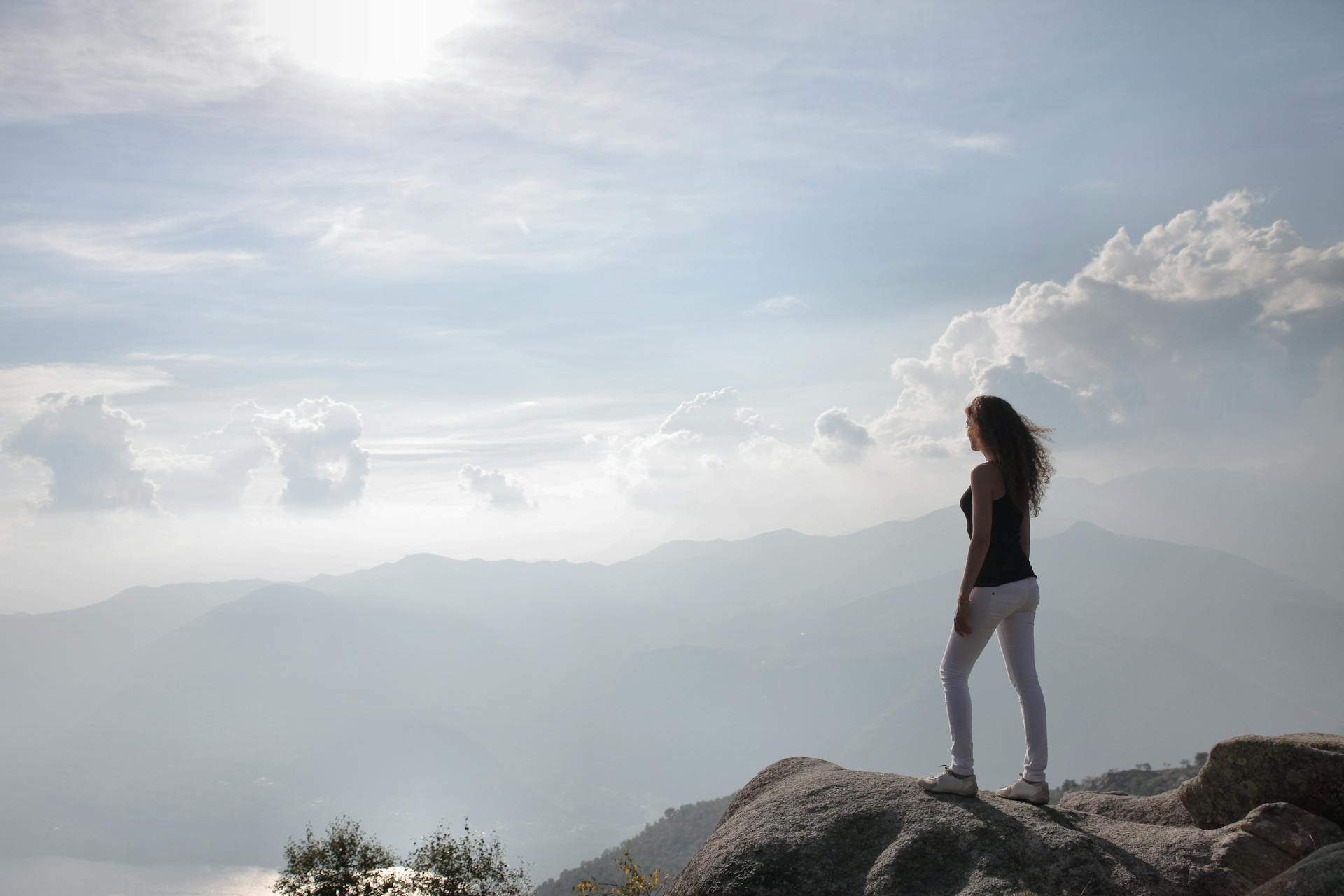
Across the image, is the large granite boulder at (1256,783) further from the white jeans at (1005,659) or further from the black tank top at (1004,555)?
the black tank top at (1004,555)

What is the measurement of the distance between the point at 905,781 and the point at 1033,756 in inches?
49.7

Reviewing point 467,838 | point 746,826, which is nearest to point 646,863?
point 467,838

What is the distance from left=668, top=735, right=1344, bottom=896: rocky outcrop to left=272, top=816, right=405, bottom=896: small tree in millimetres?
10590

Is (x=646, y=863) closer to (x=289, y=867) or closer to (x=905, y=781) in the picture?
(x=289, y=867)

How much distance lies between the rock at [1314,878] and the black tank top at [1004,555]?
2643mm

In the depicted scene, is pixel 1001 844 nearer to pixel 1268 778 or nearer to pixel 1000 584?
pixel 1000 584

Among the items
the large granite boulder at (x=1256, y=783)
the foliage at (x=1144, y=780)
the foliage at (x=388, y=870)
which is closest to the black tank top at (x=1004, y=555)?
the large granite boulder at (x=1256, y=783)

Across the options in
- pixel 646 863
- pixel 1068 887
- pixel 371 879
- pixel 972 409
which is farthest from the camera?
pixel 646 863

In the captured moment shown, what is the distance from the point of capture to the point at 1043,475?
7.59 metres

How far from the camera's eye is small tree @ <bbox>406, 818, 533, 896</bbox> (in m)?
16.3

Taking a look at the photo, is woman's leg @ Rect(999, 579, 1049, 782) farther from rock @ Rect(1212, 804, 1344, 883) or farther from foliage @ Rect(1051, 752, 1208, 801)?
foliage @ Rect(1051, 752, 1208, 801)

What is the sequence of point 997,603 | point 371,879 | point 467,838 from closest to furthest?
point 997,603 < point 371,879 < point 467,838

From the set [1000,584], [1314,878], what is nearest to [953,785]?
[1000,584]

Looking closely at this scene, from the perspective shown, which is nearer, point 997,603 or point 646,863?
point 997,603
